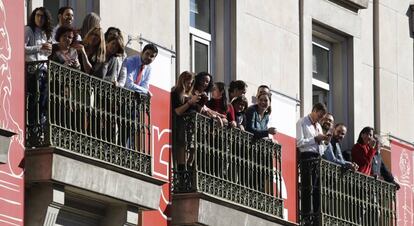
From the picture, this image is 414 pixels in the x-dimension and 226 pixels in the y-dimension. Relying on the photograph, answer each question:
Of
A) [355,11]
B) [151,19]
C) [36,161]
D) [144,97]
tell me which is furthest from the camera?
[355,11]

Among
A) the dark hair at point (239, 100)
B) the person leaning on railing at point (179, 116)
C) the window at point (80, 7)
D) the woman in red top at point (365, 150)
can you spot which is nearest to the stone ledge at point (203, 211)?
the person leaning on railing at point (179, 116)

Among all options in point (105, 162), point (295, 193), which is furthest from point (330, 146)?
point (105, 162)

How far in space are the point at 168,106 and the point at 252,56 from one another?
404 cm

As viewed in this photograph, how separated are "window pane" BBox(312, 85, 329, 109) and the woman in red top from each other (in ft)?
5.94

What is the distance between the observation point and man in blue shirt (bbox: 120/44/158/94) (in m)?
31.8

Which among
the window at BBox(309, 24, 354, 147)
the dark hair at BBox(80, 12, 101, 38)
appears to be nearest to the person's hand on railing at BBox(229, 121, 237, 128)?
the dark hair at BBox(80, 12, 101, 38)

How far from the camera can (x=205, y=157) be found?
109ft

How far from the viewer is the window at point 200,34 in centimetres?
3575

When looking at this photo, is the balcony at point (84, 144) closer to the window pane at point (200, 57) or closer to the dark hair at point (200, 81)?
the dark hair at point (200, 81)

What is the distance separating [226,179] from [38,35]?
435cm

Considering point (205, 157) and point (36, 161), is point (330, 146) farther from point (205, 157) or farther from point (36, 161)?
point (36, 161)

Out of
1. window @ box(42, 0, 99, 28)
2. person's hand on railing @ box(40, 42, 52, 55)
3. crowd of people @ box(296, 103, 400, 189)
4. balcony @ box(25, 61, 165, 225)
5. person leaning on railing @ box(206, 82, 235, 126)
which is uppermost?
window @ box(42, 0, 99, 28)

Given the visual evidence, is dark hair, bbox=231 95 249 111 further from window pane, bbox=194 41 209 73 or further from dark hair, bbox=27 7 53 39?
dark hair, bbox=27 7 53 39

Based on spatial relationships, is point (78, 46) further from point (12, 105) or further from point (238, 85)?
point (238, 85)
